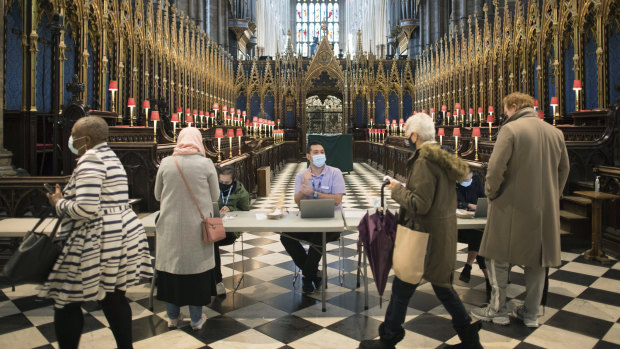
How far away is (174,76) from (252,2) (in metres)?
18.4

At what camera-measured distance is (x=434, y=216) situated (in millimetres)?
2768

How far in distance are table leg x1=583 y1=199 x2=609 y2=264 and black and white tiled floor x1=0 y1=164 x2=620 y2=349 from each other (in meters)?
0.18

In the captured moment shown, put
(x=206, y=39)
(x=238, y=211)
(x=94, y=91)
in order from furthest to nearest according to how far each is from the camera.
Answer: (x=206, y=39) < (x=94, y=91) < (x=238, y=211)

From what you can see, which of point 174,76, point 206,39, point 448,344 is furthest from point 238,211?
point 206,39

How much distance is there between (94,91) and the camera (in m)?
11.4

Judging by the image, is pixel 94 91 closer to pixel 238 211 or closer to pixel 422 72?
pixel 238 211

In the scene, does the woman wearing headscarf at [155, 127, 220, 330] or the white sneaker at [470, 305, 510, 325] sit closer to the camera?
the woman wearing headscarf at [155, 127, 220, 330]

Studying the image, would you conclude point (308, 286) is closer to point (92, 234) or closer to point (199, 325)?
point (199, 325)

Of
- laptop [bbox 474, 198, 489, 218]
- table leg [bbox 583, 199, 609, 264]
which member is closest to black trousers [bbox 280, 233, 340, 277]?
laptop [bbox 474, 198, 489, 218]

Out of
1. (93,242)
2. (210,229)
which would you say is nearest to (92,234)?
(93,242)

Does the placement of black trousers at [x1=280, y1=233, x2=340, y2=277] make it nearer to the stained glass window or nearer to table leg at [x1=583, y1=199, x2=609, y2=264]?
table leg at [x1=583, y1=199, x2=609, y2=264]

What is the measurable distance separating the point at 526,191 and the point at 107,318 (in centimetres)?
279

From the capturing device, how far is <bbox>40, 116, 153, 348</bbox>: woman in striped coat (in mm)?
2514

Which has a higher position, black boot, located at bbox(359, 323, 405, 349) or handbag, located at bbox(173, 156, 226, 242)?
handbag, located at bbox(173, 156, 226, 242)
